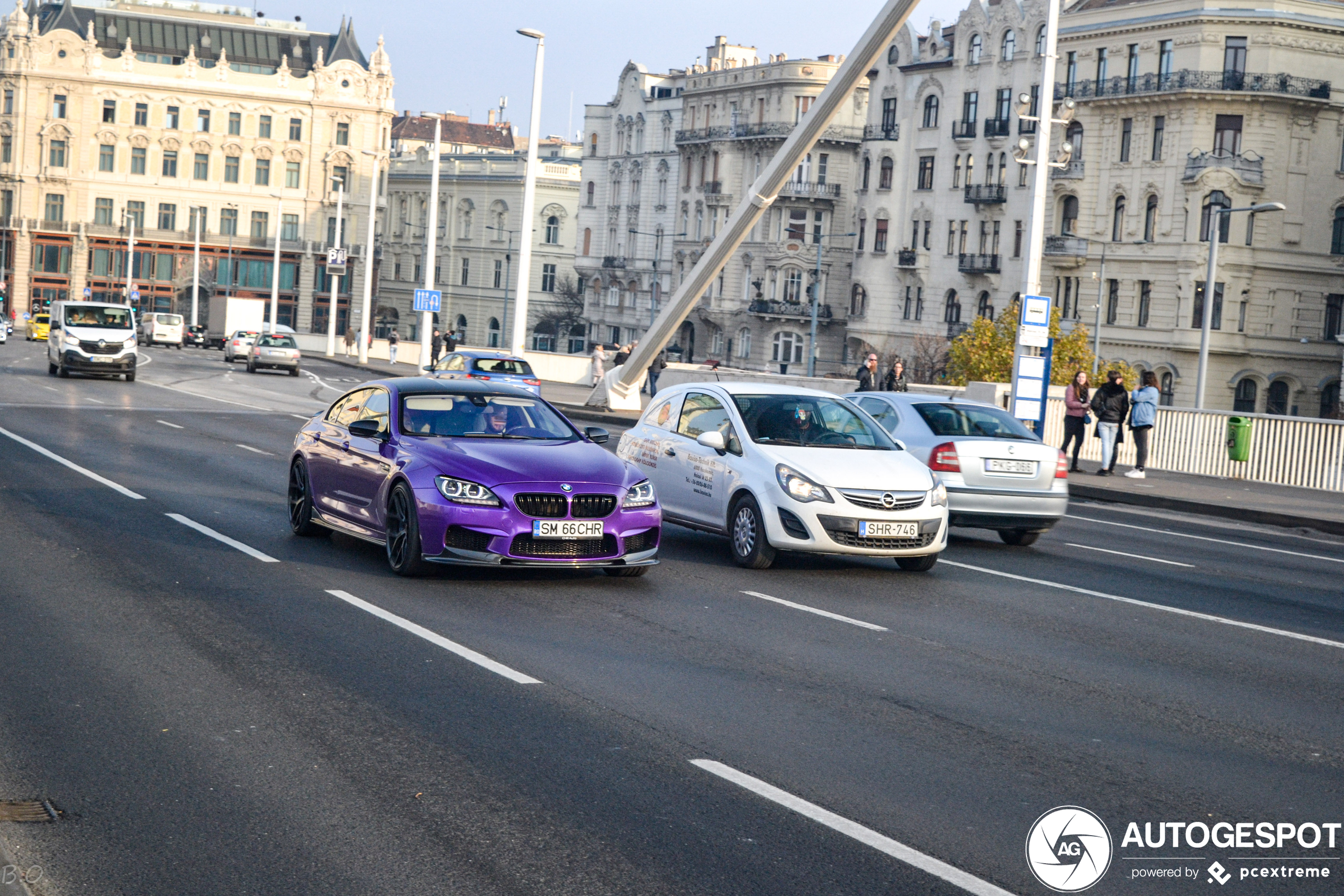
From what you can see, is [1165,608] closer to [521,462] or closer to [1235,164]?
[521,462]

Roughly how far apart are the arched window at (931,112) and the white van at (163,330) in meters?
40.9

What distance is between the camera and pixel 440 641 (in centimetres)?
931

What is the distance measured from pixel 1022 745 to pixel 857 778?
1.10m

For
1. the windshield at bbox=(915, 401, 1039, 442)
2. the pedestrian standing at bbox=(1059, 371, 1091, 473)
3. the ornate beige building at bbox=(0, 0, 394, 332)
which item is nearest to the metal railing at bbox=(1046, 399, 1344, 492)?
the pedestrian standing at bbox=(1059, 371, 1091, 473)

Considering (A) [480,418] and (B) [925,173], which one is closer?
(A) [480,418]

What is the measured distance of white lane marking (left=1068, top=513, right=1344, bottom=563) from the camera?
56.5ft

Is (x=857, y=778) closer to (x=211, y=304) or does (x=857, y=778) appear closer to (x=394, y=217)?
(x=211, y=304)

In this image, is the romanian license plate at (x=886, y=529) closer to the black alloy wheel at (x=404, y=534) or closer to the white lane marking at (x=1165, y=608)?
the white lane marking at (x=1165, y=608)

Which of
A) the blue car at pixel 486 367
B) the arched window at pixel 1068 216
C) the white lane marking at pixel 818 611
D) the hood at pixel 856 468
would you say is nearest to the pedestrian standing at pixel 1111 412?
the blue car at pixel 486 367

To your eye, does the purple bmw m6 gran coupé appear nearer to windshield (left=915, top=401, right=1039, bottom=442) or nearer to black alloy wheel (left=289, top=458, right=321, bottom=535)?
black alloy wheel (left=289, top=458, right=321, bottom=535)

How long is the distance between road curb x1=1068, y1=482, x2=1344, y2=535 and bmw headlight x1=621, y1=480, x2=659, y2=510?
40.7ft

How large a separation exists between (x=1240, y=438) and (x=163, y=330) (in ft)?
227

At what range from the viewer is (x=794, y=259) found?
3679 inches

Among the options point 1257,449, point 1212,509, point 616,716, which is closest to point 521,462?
point 616,716
